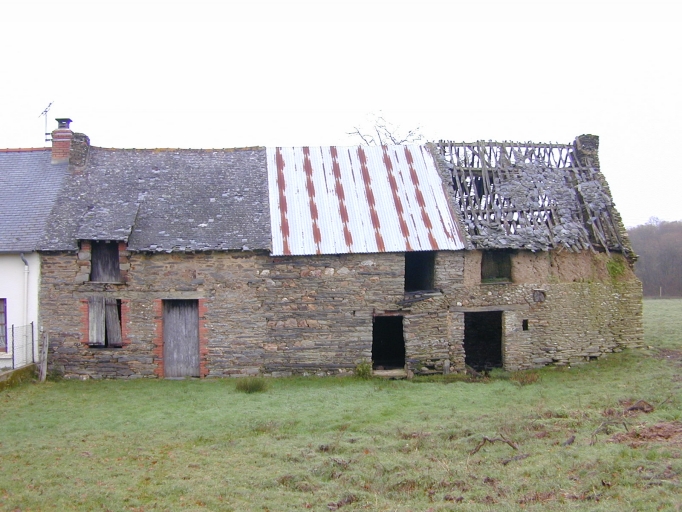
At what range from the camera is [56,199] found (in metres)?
18.1

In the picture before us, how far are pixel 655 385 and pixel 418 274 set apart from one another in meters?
7.63

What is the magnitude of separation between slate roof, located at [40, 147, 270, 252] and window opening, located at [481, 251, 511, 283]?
635cm

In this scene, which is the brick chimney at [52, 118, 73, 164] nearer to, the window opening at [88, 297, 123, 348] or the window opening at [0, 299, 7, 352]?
the window opening at [0, 299, 7, 352]

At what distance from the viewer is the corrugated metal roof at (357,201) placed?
17.2 meters

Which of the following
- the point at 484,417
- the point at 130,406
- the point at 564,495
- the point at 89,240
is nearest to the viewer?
the point at 564,495

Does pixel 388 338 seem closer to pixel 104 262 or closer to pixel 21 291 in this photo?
pixel 104 262

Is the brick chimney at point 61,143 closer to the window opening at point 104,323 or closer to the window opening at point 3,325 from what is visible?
the window opening at point 3,325

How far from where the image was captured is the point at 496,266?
59.6ft

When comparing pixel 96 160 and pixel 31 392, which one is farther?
pixel 96 160

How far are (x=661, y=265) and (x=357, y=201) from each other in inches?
1834

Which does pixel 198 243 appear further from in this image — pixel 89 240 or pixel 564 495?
pixel 564 495

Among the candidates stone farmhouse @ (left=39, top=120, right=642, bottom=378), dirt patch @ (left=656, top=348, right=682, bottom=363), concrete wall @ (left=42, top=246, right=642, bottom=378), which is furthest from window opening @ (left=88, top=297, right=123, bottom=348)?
dirt patch @ (left=656, top=348, right=682, bottom=363)

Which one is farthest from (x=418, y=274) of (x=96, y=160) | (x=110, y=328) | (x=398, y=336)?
(x=96, y=160)

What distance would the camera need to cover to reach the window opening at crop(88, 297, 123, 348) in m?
16.7
